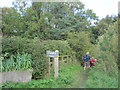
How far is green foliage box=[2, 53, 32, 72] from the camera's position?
202 inches

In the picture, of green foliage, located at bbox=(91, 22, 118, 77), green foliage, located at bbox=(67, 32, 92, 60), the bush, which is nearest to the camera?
the bush

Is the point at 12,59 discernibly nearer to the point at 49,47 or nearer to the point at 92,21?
the point at 49,47

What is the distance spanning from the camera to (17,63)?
211 inches

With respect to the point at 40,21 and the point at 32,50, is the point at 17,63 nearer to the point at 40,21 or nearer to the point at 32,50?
the point at 32,50

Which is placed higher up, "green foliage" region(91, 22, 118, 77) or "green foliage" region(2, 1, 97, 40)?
"green foliage" region(2, 1, 97, 40)

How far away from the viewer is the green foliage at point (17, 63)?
5.14 m

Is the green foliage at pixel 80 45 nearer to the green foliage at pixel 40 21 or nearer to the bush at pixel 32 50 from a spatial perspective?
the green foliage at pixel 40 21

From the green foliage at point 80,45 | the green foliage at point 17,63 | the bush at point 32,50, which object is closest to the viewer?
the green foliage at point 17,63

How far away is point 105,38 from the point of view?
5.79m

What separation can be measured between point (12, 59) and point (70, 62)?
5.21 m

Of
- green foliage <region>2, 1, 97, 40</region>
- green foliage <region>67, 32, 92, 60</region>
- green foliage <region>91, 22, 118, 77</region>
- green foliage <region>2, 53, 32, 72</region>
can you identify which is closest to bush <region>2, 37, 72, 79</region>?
green foliage <region>2, 53, 32, 72</region>

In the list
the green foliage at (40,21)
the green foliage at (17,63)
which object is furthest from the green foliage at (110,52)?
the green foliage at (40,21)

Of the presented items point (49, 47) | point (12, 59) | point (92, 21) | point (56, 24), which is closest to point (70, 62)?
point (49, 47)

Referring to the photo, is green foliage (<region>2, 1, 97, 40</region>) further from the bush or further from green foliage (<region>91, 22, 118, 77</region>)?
green foliage (<region>91, 22, 118, 77</region>)
